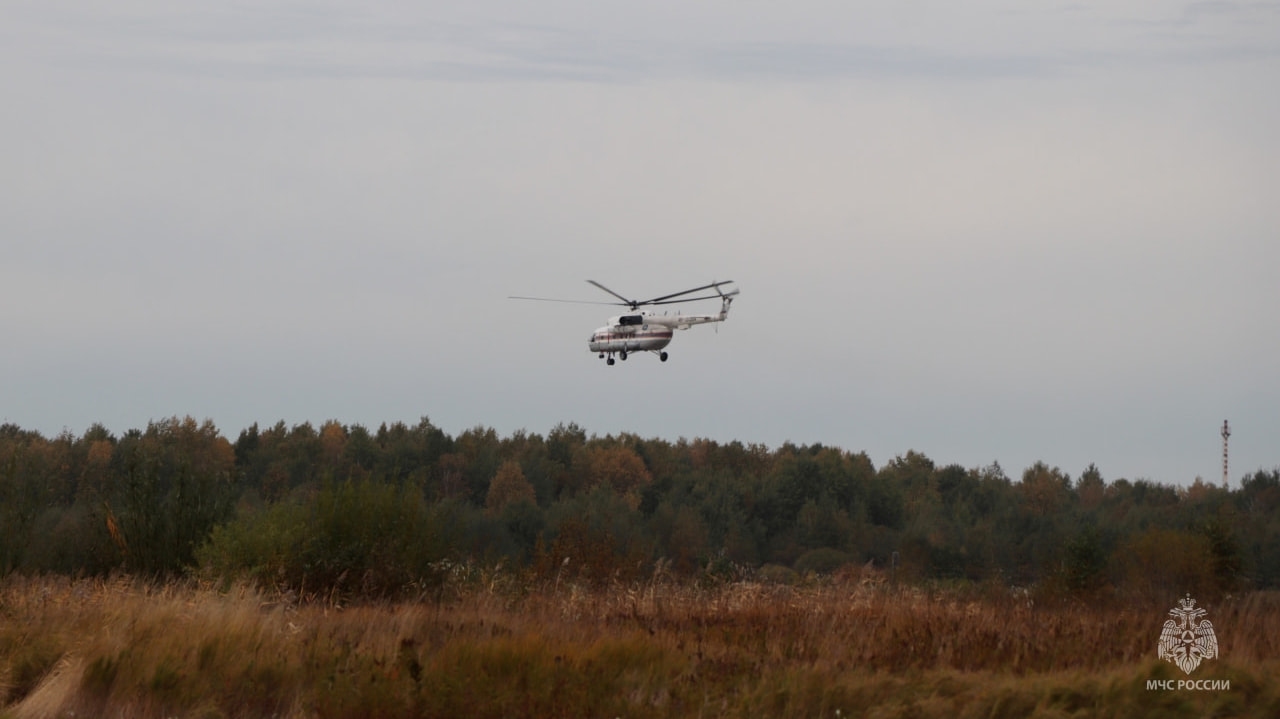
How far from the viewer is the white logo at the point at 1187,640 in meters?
15.1

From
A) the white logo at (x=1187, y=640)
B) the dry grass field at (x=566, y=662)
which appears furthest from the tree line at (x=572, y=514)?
the white logo at (x=1187, y=640)

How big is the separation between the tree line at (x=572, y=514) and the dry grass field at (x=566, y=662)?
9.91 ft

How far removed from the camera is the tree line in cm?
2089

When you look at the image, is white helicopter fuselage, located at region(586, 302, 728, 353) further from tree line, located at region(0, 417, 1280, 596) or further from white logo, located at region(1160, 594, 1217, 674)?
white logo, located at region(1160, 594, 1217, 674)

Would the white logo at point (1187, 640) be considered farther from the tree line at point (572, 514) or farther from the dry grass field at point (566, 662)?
the tree line at point (572, 514)

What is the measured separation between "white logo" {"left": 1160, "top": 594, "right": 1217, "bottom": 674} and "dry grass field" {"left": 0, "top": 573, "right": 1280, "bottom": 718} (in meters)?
0.20

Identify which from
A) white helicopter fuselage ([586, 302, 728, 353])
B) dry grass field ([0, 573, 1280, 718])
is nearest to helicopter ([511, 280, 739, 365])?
white helicopter fuselage ([586, 302, 728, 353])

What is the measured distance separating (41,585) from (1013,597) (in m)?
15.1

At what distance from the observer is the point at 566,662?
14.1m

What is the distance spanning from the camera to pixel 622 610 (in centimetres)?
1836

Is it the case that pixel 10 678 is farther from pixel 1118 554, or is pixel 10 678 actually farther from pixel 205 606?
pixel 1118 554

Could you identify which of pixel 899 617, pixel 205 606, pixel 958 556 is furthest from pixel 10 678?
pixel 958 556

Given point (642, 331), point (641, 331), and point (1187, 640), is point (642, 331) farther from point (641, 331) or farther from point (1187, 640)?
point (1187, 640)

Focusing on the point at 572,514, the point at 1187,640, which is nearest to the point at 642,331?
the point at 1187,640
